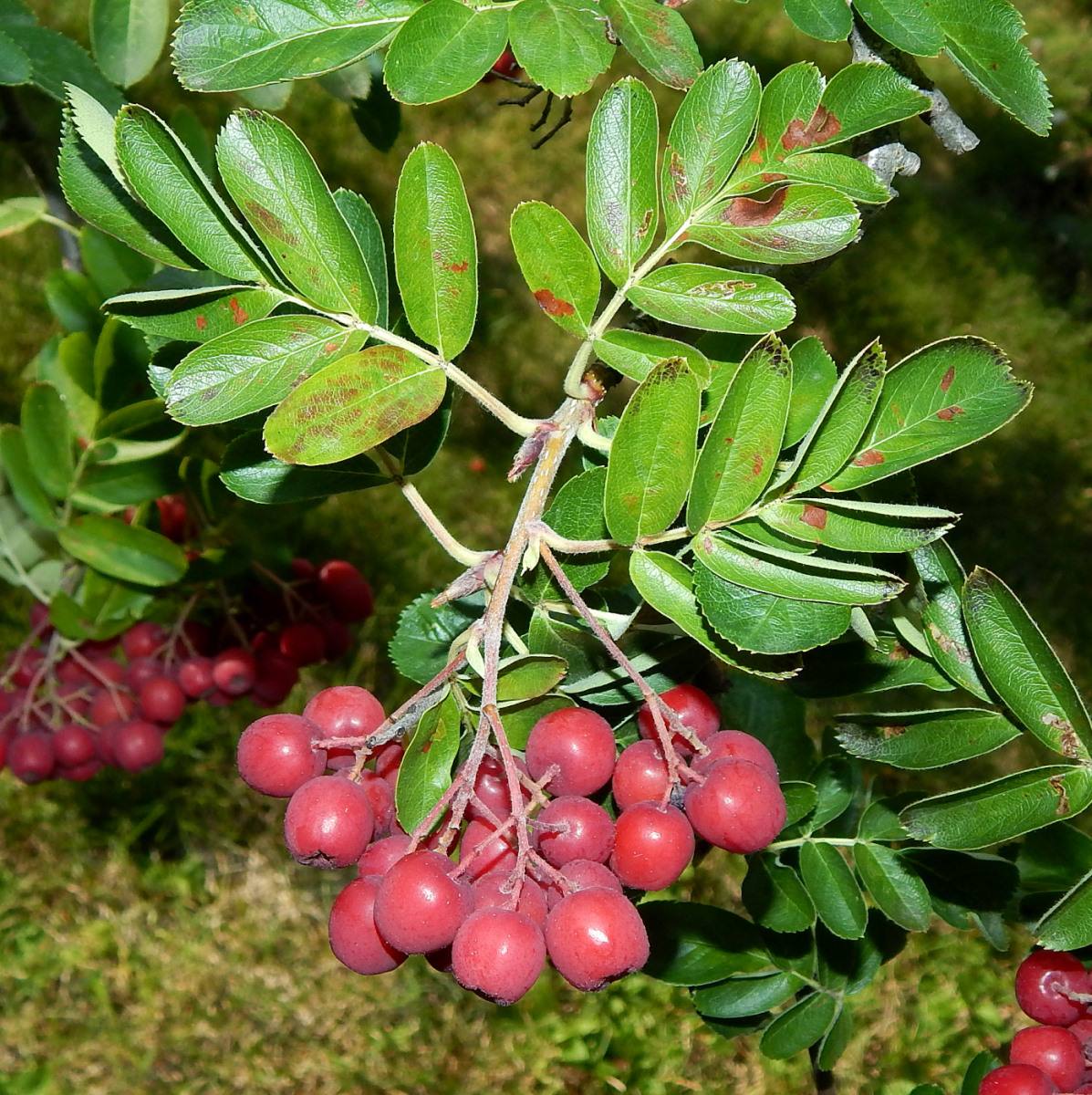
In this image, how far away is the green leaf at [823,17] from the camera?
0.86 m

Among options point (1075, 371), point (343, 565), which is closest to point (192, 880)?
point (343, 565)

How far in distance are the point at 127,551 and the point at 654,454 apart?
2.66 feet

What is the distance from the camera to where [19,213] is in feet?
4.49

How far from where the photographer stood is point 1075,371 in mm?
3010

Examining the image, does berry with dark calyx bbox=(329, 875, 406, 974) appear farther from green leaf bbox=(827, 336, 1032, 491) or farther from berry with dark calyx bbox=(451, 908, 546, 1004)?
green leaf bbox=(827, 336, 1032, 491)

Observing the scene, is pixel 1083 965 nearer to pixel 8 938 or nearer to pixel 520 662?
pixel 520 662

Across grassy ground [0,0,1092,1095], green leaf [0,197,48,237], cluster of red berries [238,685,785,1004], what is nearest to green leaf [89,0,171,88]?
green leaf [0,197,48,237]

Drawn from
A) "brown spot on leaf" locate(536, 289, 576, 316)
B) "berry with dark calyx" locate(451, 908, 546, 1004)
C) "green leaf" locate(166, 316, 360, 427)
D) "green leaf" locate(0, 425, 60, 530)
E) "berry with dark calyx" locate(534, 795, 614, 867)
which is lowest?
"green leaf" locate(0, 425, 60, 530)

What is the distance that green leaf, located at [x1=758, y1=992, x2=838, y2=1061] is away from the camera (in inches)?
42.8

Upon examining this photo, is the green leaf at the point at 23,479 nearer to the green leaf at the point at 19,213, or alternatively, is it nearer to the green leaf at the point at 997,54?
the green leaf at the point at 19,213

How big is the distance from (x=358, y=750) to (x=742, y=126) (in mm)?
538

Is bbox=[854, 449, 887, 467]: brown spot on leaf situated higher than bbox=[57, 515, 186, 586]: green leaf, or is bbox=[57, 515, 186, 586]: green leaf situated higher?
bbox=[854, 449, 887, 467]: brown spot on leaf

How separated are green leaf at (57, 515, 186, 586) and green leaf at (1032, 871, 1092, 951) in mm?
970

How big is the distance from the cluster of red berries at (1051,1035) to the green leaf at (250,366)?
2.42 feet
